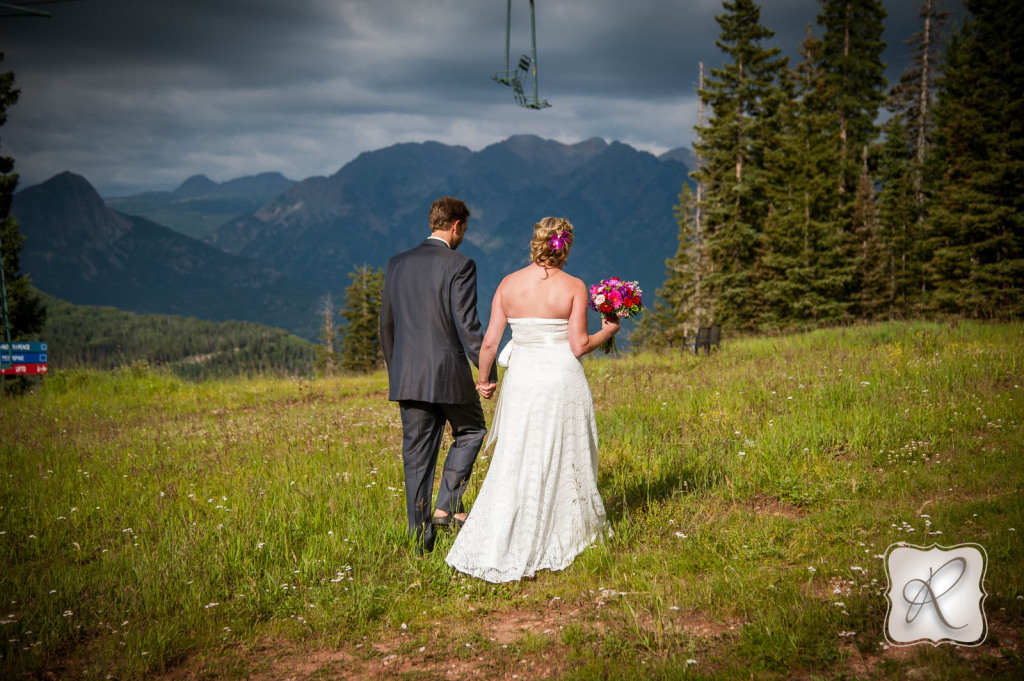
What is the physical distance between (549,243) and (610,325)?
0.87 meters

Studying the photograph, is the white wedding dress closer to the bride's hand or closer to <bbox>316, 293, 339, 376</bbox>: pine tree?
the bride's hand

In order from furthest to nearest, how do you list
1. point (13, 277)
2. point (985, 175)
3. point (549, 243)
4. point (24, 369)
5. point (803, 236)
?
point (803, 236) < point (13, 277) < point (985, 175) < point (24, 369) < point (549, 243)

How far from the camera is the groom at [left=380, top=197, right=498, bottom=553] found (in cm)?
523

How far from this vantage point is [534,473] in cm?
500

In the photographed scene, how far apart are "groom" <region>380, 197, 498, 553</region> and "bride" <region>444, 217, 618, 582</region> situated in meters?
0.34

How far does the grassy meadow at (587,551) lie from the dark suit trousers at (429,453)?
280mm

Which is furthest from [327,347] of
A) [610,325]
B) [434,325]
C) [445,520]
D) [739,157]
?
[610,325]

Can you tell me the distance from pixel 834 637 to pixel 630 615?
1.25 m

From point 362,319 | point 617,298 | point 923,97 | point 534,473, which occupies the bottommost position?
point 534,473

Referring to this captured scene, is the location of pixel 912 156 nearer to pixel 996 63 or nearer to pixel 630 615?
pixel 996 63

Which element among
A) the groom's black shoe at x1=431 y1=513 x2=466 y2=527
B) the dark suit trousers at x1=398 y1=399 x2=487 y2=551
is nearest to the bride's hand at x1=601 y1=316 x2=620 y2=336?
the dark suit trousers at x1=398 y1=399 x2=487 y2=551

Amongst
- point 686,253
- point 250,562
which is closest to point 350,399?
point 250,562

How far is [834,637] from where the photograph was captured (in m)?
3.72

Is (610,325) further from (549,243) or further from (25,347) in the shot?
(25,347)
